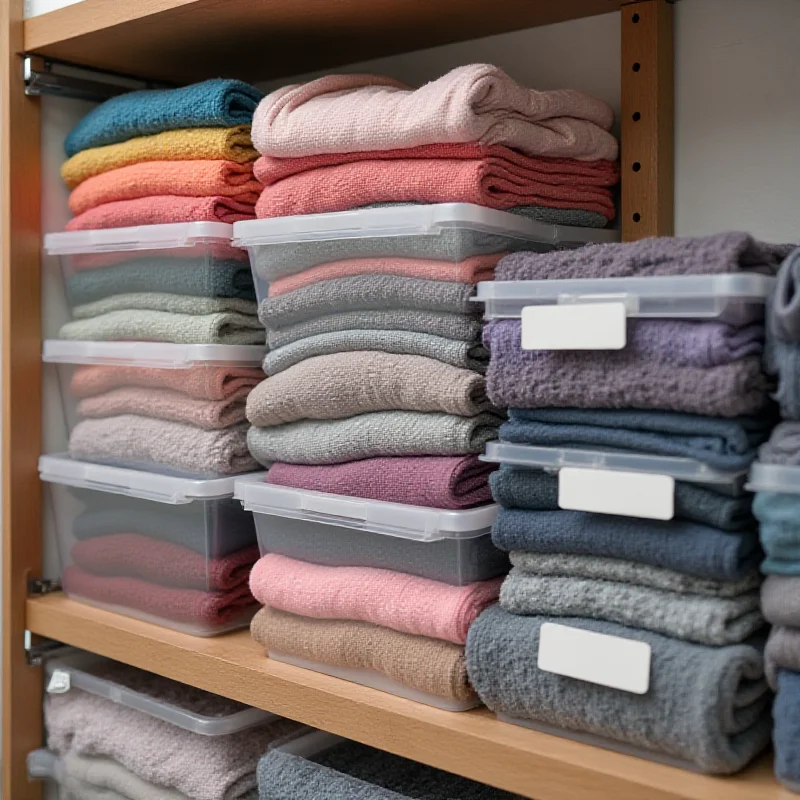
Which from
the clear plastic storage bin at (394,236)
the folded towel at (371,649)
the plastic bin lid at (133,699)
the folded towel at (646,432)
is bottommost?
the plastic bin lid at (133,699)

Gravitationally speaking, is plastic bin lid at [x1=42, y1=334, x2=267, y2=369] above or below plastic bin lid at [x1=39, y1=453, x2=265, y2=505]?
above

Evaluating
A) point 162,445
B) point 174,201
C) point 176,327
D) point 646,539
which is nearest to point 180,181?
point 174,201

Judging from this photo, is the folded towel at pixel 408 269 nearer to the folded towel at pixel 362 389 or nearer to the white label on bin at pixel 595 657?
the folded towel at pixel 362 389

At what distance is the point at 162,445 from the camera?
1.00 metres

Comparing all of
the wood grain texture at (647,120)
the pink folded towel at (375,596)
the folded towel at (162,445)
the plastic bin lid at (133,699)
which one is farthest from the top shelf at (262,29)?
the plastic bin lid at (133,699)

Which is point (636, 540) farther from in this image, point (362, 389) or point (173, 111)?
point (173, 111)

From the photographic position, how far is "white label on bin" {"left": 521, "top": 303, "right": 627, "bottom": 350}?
0.64 meters

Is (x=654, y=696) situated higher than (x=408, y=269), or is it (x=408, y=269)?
(x=408, y=269)

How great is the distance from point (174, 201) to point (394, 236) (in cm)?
29

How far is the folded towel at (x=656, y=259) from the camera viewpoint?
2.03 ft

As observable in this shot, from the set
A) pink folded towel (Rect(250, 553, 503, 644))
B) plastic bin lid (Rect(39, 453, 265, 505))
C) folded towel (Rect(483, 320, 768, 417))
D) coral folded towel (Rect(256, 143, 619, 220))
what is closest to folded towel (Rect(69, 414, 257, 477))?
plastic bin lid (Rect(39, 453, 265, 505))

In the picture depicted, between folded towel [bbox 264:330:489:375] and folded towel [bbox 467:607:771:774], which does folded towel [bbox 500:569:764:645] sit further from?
folded towel [bbox 264:330:489:375]

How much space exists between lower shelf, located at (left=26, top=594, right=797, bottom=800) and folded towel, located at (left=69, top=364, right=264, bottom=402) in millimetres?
243

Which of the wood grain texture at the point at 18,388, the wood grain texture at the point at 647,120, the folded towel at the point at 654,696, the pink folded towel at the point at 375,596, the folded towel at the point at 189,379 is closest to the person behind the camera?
the folded towel at the point at 654,696
